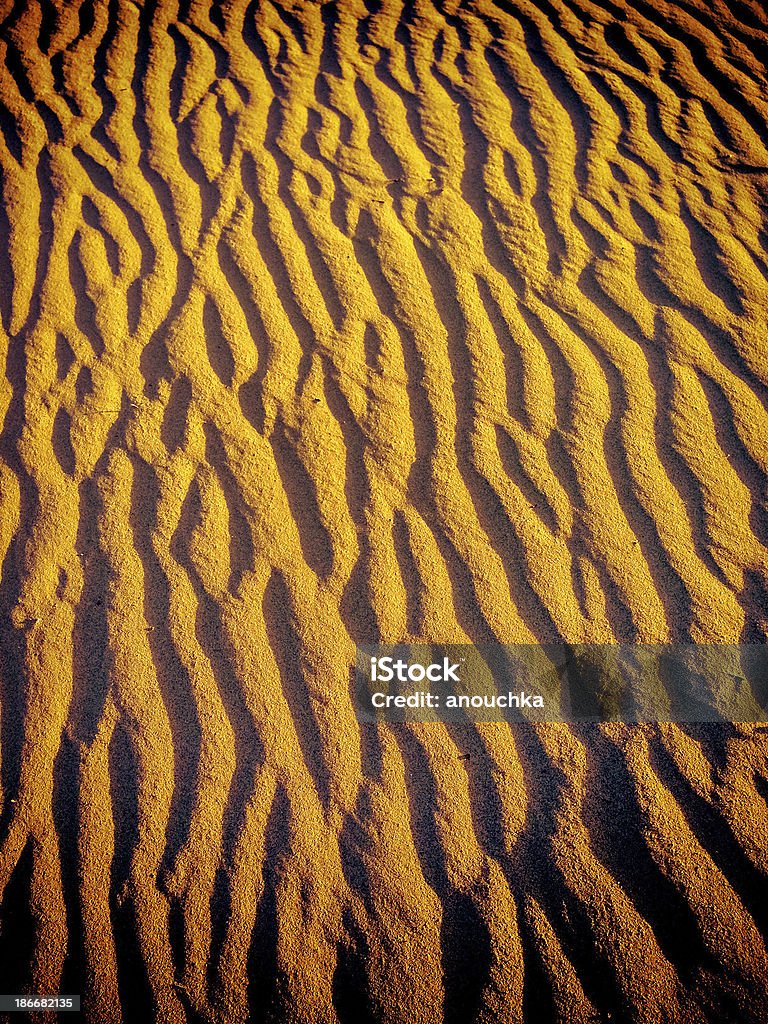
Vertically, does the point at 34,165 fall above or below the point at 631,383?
above

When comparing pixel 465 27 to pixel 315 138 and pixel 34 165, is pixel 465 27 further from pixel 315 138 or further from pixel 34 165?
pixel 34 165

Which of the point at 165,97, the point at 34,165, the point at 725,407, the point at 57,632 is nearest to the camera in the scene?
the point at 57,632

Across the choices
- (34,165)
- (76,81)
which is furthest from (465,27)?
(34,165)

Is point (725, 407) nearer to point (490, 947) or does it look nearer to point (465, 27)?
point (490, 947)

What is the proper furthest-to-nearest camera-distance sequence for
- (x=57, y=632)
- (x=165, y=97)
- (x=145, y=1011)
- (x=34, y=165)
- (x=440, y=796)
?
1. (x=165, y=97)
2. (x=34, y=165)
3. (x=57, y=632)
4. (x=440, y=796)
5. (x=145, y=1011)

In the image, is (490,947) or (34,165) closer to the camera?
(490,947)

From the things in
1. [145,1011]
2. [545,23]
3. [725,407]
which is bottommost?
[145,1011]
